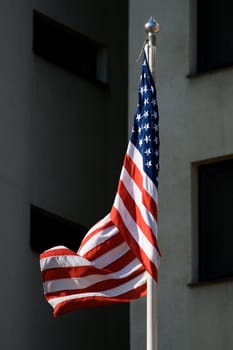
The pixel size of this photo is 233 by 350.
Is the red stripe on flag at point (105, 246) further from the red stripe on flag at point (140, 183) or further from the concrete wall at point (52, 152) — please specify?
the concrete wall at point (52, 152)

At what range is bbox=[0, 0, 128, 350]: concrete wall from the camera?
28.5 m

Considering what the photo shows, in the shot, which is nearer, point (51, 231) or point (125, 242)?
point (125, 242)

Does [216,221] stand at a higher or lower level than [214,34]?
lower

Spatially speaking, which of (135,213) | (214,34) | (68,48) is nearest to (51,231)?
(68,48)

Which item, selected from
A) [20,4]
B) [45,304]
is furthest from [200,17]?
[45,304]

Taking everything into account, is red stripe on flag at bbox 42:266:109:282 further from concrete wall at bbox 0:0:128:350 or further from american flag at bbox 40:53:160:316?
concrete wall at bbox 0:0:128:350

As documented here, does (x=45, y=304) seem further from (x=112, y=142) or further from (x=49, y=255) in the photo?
(x=49, y=255)

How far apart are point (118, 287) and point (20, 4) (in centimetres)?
950

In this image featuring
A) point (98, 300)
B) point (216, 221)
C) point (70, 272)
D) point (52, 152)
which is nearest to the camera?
point (98, 300)

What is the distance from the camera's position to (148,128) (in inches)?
850

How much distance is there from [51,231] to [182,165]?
3.98 m

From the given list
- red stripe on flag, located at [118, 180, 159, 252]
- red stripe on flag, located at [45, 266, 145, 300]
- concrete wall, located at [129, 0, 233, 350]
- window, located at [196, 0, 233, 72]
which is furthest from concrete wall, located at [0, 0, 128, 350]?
red stripe on flag, located at [118, 180, 159, 252]

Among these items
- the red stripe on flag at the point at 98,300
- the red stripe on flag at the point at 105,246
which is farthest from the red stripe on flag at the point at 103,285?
the red stripe on flag at the point at 105,246

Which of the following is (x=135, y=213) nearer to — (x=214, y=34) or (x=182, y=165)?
(x=182, y=165)
